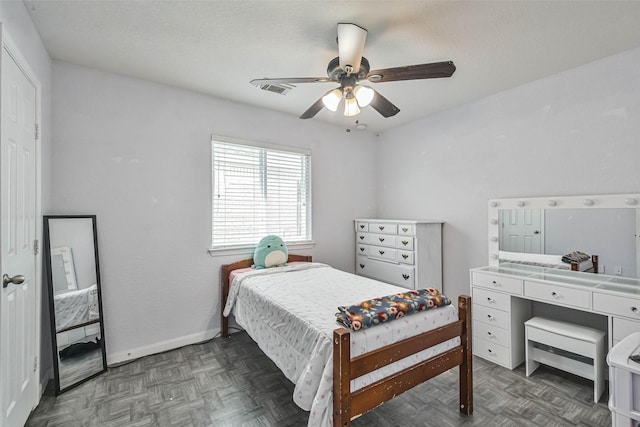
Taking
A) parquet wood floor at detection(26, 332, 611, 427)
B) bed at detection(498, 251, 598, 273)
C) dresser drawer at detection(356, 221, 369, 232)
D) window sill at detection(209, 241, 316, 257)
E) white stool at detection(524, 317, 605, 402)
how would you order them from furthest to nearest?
dresser drawer at detection(356, 221, 369, 232) < window sill at detection(209, 241, 316, 257) < bed at detection(498, 251, 598, 273) < white stool at detection(524, 317, 605, 402) < parquet wood floor at detection(26, 332, 611, 427)

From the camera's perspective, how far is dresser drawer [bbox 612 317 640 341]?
78.0 inches

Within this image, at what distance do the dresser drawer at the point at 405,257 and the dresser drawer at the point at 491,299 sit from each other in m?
0.74

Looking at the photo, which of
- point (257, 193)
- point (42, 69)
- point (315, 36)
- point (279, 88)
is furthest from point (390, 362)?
point (42, 69)

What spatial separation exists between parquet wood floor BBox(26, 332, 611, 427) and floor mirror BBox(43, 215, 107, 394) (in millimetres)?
156

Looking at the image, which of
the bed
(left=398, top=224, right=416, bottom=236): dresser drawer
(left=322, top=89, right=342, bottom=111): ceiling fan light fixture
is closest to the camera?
(left=322, top=89, right=342, bottom=111): ceiling fan light fixture

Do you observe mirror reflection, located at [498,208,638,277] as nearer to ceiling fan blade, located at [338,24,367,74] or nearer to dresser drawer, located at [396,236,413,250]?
dresser drawer, located at [396,236,413,250]

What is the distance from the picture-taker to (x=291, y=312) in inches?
79.1

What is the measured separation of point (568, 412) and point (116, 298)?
363 centimetres

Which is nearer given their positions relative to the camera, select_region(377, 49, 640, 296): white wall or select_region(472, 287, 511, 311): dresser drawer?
select_region(377, 49, 640, 296): white wall

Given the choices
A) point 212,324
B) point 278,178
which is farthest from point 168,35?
point 212,324

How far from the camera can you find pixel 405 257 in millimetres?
3492

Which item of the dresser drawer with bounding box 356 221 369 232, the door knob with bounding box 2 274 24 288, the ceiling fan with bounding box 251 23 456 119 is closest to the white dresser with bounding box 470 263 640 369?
the dresser drawer with bounding box 356 221 369 232

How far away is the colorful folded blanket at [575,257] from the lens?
2551 millimetres

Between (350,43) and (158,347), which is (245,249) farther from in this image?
(350,43)
